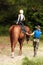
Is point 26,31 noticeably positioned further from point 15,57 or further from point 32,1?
point 32,1

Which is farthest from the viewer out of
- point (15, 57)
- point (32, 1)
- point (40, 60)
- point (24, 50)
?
point (32, 1)

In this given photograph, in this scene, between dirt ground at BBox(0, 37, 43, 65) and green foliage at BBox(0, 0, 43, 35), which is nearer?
dirt ground at BBox(0, 37, 43, 65)

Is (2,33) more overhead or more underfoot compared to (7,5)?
more underfoot

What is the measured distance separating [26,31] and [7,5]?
31.7ft

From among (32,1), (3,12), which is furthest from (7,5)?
(32,1)

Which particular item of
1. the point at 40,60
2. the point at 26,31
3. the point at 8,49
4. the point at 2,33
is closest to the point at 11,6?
the point at 2,33

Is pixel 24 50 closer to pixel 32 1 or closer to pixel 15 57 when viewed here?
pixel 15 57

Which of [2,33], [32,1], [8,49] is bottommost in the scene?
[2,33]

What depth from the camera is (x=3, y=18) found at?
84.1ft

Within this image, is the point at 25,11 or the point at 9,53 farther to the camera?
the point at 25,11

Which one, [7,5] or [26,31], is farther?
[7,5]

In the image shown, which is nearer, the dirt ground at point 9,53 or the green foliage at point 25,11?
the dirt ground at point 9,53

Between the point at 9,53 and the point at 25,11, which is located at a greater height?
the point at 9,53

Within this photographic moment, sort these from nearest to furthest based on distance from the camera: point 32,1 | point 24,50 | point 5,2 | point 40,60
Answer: point 40,60
point 24,50
point 32,1
point 5,2
